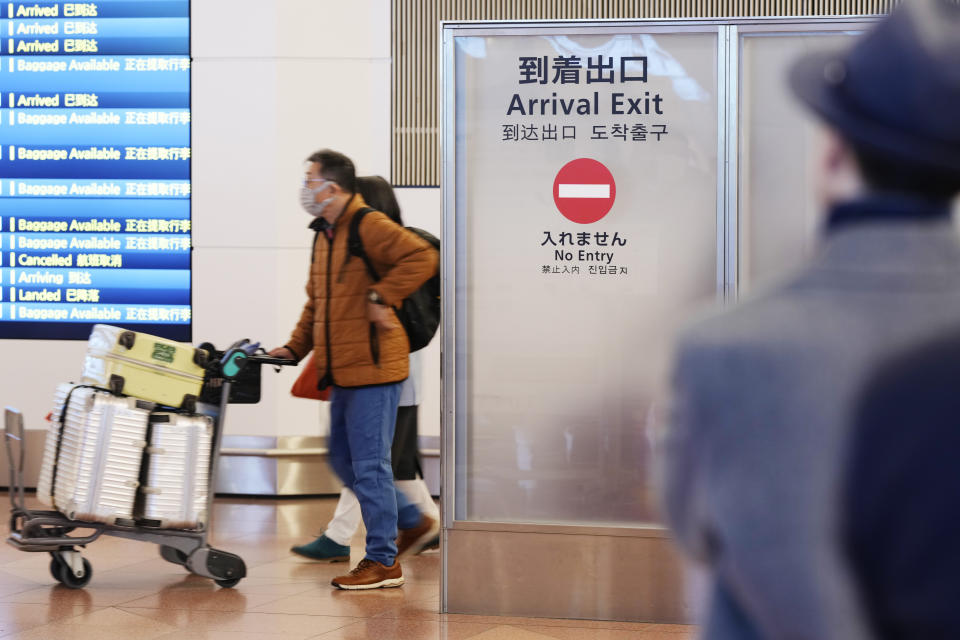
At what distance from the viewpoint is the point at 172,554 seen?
16.9 feet

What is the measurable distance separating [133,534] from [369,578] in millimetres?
1005

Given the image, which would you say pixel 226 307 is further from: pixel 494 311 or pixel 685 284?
pixel 685 284

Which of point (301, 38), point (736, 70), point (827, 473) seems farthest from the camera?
point (301, 38)

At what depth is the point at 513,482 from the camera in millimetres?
4449

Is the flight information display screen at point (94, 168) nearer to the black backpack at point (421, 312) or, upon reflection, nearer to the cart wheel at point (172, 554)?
the cart wheel at point (172, 554)

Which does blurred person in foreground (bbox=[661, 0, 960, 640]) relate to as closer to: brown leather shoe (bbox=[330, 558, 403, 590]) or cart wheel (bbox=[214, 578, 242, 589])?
brown leather shoe (bbox=[330, 558, 403, 590])

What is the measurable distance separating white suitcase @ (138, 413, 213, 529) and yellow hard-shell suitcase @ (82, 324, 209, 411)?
98mm

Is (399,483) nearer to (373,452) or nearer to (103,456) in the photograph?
(373,452)

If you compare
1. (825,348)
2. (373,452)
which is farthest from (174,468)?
(825,348)

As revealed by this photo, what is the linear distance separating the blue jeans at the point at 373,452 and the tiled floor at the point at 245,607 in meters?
0.25

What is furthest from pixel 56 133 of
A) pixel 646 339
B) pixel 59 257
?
pixel 646 339

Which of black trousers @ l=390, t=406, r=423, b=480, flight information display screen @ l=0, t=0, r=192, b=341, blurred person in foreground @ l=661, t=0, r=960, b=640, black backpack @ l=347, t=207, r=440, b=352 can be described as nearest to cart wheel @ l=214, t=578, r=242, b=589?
black trousers @ l=390, t=406, r=423, b=480

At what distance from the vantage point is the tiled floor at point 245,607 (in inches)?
165

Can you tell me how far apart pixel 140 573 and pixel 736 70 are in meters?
3.38
